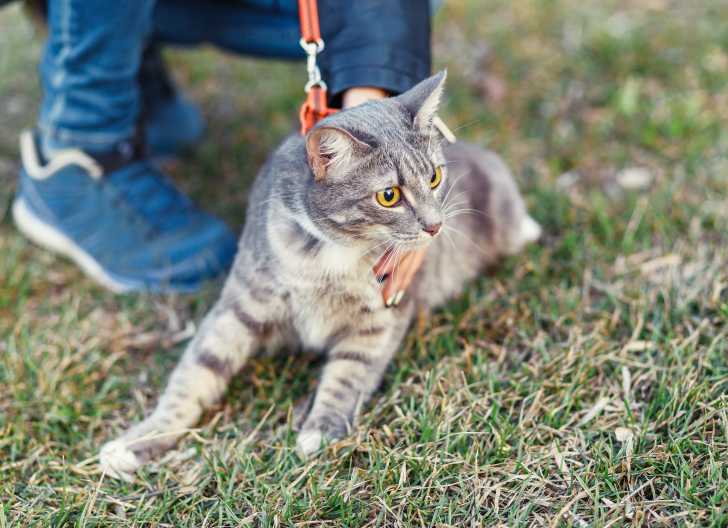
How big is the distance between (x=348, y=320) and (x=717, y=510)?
1.26 metres

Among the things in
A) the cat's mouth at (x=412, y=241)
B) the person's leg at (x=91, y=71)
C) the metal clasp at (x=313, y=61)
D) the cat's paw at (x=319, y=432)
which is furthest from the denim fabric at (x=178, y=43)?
the cat's paw at (x=319, y=432)

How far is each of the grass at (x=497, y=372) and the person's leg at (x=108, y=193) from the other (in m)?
0.15

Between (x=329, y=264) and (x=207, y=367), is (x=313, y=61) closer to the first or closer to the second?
(x=329, y=264)

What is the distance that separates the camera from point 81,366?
266 cm

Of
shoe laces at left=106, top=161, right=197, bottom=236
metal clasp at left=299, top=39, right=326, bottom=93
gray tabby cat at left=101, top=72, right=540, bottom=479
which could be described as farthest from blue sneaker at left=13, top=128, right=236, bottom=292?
metal clasp at left=299, top=39, right=326, bottom=93

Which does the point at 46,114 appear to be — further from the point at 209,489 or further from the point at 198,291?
the point at 209,489

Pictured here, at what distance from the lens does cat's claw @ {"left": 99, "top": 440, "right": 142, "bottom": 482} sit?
2.24 m

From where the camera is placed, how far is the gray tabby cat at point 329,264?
2.12m

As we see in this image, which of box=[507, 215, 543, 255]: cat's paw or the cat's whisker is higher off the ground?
the cat's whisker

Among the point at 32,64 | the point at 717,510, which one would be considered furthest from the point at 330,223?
the point at 32,64

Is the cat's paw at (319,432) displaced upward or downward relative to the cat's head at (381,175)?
downward

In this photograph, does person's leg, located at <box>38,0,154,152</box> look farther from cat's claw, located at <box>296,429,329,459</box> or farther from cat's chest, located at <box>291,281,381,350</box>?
cat's claw, located at <box>296,429,329,459</box>

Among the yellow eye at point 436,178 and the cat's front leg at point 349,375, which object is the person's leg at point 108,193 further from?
the yellow eye at point 436,178

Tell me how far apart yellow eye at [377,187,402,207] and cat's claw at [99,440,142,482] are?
1.15 m
